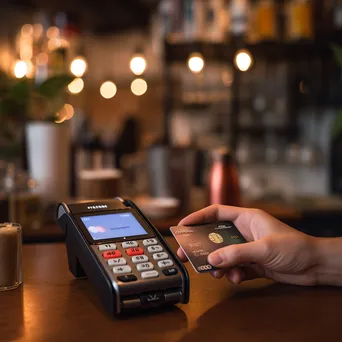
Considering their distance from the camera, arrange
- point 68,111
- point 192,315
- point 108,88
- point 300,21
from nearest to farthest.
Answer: point 192,315 → point 68,111 → point 300,21 → point 108,88

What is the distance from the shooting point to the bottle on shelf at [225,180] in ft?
5.94

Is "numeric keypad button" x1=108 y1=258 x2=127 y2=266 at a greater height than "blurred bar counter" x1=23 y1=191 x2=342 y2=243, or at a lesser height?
greater

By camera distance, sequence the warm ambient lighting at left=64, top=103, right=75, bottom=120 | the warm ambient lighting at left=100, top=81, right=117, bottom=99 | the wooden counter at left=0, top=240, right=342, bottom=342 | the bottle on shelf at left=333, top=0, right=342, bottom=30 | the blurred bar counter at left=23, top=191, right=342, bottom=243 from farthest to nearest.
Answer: the warm ambient lighting at left=100, top=81, right=117, bottom=99 < the bottle on shelf at left=333, top=0, right=342, bottom=30 < the warm ambient lighting at left=64, top=103, right=75, bottom=120 < the blurred bar counter at left=23, top=191, right=342, bottom=243 < the wooden counter at left=0, top=240, right=342, bottom=342

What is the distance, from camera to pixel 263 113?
4.24 m

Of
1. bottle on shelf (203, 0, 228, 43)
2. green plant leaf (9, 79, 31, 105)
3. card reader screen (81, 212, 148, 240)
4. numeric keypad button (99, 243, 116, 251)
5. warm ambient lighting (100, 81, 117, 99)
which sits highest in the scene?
bottle on shelf (203, 0, 228, 43)

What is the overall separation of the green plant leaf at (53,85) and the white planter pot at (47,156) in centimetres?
14

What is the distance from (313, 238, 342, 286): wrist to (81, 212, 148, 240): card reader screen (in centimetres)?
25

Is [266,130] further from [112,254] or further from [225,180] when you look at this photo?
[112,254]

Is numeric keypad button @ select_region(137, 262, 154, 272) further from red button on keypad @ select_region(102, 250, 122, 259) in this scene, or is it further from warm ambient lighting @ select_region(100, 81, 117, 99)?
warm ambient lighting @ select_region(100, 81, 117, 99)

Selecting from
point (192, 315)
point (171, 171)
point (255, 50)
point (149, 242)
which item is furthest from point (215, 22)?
point (192, 315)

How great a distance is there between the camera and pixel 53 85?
6.01ft

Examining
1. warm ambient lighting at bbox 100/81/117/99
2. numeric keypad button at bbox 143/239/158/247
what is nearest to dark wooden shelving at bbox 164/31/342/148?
warm ambient lighting at bbox 100/81/117/99

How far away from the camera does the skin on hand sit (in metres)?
0.69

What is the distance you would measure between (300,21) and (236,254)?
3135 millimetres
